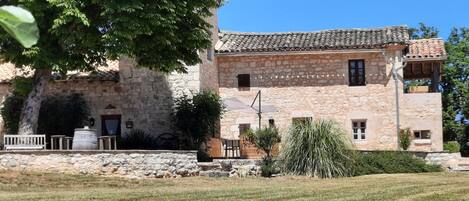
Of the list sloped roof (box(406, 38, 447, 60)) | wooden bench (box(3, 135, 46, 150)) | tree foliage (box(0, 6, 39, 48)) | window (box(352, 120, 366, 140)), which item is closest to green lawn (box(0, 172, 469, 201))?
wooden bench (box(3, 135, 46, 150))

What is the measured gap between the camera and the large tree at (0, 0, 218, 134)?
701 inches

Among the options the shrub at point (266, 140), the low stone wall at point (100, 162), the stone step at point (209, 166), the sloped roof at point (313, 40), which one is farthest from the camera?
the sloped roof at point (313, 40)

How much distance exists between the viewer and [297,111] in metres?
27.3

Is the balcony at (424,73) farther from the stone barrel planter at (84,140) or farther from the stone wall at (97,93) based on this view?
the stone barrel planter at (84,140)

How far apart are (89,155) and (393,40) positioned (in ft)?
46.5

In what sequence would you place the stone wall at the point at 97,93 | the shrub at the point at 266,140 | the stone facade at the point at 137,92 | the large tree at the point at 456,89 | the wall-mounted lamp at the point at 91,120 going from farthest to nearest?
the large tree at the point at 456,89
the stone wall at the point at 97,93
the wall-mounted lamp at the point at 91,120
the stone facade at the point at 137,92
the shrub at the point at 266,140

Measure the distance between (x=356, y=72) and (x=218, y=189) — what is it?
49.1 ft

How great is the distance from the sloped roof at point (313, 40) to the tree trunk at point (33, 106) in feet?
28.6

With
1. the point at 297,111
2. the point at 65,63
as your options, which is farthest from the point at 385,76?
the point at 65,63

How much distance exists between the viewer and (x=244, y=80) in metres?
27.9

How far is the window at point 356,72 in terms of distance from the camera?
1069 inches

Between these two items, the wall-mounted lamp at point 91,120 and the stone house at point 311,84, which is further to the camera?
the stone house at point 311,84

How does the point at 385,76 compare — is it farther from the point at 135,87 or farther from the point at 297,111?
the point at 135,87

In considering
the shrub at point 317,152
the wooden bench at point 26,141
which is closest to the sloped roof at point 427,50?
the shrub at point 317,152
